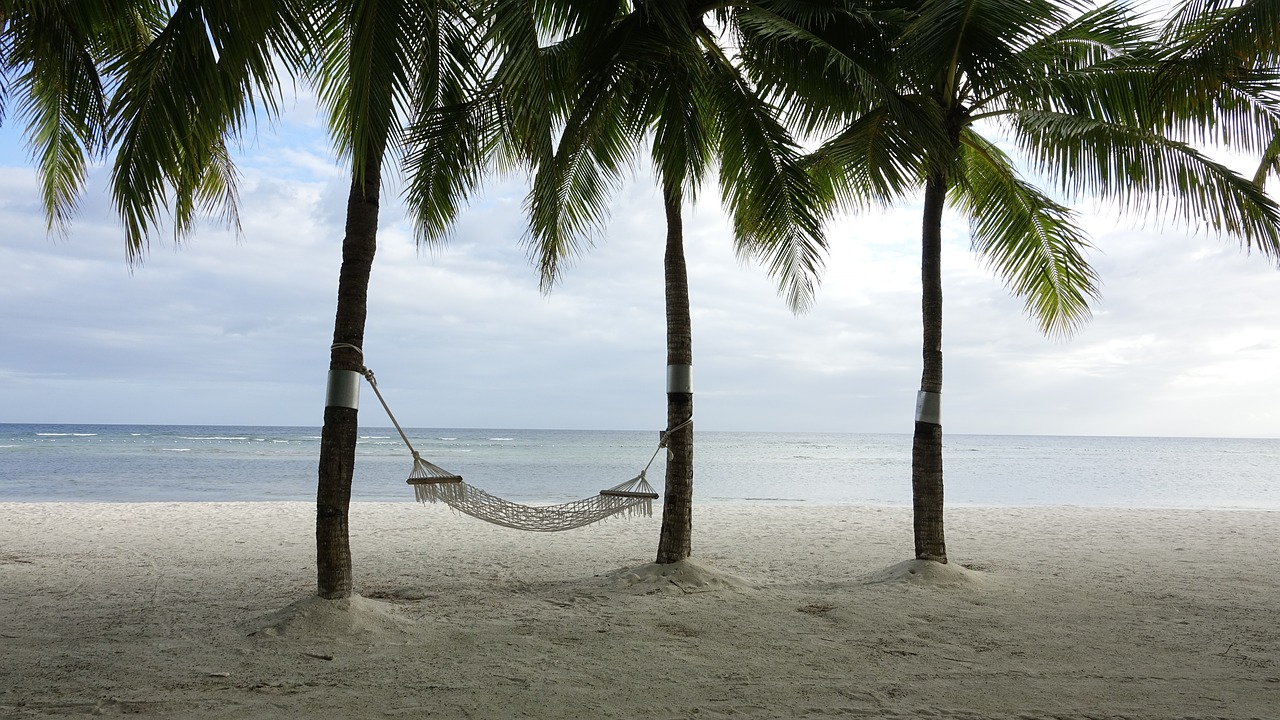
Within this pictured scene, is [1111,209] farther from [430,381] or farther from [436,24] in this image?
[430,381]

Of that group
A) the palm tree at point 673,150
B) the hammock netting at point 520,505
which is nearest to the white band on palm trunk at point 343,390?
the hammock netting at point 520,505

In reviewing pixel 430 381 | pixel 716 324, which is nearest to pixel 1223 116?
pixel 430 381

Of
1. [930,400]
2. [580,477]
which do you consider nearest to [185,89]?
[930,400]

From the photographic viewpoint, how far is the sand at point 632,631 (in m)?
2.35

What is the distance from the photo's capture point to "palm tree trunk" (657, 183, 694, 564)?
4.09m

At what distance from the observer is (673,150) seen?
3.91 metres

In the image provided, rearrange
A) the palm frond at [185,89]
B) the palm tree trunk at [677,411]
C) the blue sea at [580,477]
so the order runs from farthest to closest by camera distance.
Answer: the blue sea at [580,477] < the palm tree trunk at [677,411] < the palm frond at [185,89]

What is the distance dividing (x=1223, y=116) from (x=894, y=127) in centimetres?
151

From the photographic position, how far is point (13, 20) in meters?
3.76

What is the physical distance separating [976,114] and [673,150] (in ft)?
5.41

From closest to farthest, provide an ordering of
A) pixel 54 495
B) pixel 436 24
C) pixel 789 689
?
1. pixel 789 689
2. pixel 436 24
3. pixel 54 495

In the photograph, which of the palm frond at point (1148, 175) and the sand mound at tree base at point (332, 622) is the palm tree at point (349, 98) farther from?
the palm frond at point (1148, 175)

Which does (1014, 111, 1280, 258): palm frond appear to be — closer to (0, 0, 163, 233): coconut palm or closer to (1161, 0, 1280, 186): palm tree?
(1161, 0, 1280, 186): palm tree

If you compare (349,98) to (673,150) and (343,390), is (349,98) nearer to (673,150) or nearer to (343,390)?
(343,390)
